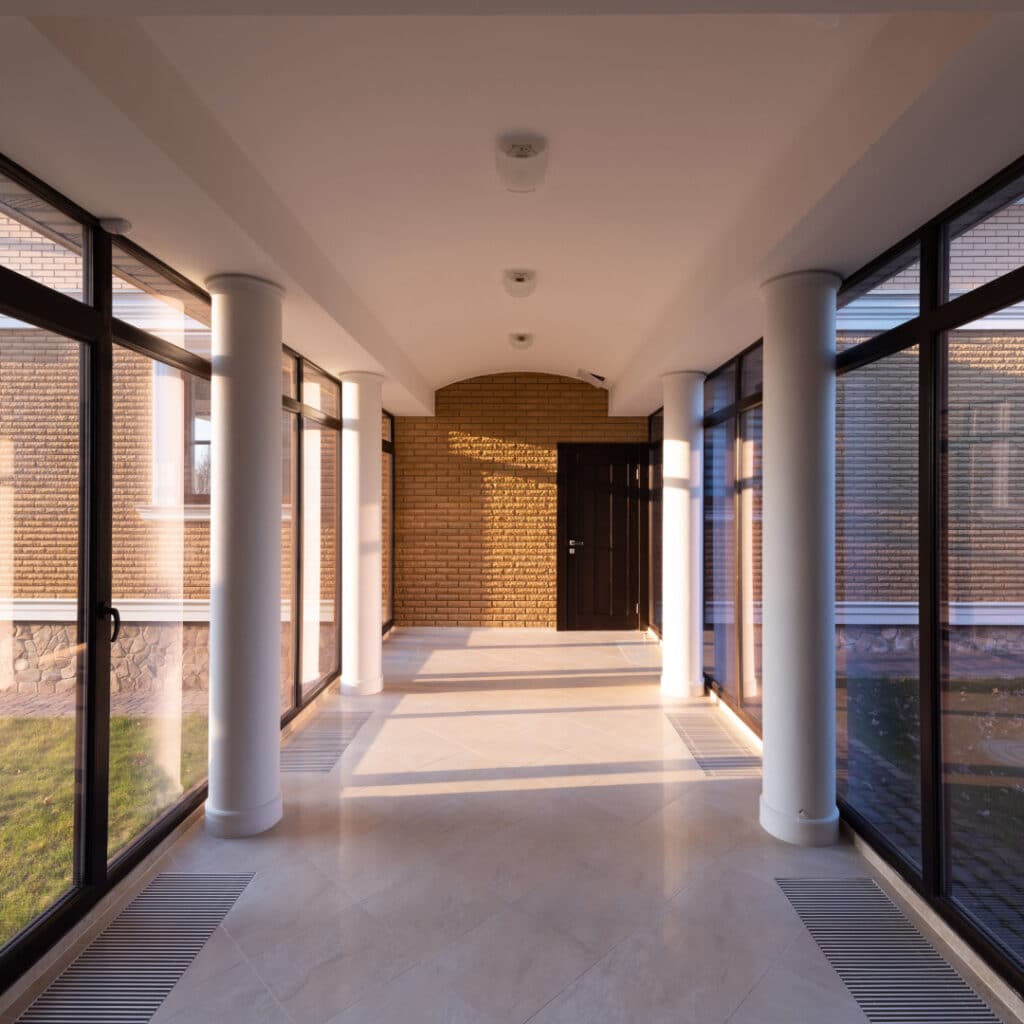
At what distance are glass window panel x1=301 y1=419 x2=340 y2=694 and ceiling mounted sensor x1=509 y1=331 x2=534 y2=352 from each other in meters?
1.89

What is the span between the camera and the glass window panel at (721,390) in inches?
224

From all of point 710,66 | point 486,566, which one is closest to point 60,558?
point 710,66

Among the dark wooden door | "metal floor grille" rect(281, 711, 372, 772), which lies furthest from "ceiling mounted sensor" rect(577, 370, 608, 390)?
"metal floor grille" rect(281, 711, 372, 772)

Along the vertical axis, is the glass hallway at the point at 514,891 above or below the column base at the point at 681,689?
below

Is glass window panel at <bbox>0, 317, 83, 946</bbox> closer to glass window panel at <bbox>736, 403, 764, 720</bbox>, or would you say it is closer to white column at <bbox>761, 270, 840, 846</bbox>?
white column at <bbox>761, 270, 840, 846</bbox>

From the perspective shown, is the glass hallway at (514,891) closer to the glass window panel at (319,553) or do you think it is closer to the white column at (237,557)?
the white column at (237,557)

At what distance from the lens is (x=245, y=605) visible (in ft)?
11.9

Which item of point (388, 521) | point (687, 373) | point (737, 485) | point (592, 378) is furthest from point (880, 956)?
point (388, 521)

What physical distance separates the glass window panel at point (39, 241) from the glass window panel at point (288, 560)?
2.46 meters

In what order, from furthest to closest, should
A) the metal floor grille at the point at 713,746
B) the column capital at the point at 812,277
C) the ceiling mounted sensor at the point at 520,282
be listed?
the ceiling mounted sensor at the point at 520,282 < the metal floor grille at the point at 713,746 < the column capital at the point at 812,277

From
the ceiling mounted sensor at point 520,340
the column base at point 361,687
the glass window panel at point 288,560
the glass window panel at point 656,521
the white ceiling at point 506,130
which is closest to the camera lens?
the white ceiling at point 506,130

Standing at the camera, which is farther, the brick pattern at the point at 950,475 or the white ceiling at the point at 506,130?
the brick pattern at the point at 950,475

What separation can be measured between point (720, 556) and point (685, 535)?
0.36 meters

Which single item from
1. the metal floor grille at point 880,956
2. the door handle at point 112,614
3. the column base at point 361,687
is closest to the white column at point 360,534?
the column base at point 361,687
